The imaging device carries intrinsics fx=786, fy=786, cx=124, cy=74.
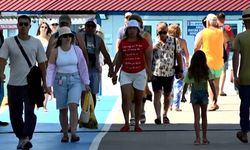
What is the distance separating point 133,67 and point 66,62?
65.2 inches

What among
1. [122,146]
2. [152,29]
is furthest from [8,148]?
[152,29]

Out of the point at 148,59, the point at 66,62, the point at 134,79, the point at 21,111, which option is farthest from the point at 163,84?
the point at 21,111

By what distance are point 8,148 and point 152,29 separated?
730 inches

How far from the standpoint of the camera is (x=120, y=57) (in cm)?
1316

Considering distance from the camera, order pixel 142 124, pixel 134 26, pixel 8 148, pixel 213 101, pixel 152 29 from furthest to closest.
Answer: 1. pixel 152 29
2. pixel 213 101
3. pixel 142 124
4. pixel 134 26
5. pixel 8 148

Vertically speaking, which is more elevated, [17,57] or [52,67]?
[17,57]

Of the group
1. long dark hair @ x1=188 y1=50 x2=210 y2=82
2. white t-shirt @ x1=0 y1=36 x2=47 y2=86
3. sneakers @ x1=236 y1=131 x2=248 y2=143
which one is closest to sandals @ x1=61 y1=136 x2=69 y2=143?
white t-shirt @ x1=0 y1=36 x2=47 y2=86

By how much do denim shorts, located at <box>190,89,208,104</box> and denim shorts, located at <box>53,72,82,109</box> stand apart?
1.70 meters

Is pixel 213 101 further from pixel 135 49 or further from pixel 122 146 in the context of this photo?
pixel 122 146

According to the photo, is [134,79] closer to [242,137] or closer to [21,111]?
[242,137]

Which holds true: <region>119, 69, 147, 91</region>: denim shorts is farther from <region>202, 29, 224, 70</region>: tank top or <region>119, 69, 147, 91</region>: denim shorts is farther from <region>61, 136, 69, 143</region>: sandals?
<region>202, 29, 224, 70</region>: tank top

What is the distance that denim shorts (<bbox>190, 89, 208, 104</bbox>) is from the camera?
11273 millimetres

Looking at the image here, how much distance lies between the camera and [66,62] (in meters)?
11.7

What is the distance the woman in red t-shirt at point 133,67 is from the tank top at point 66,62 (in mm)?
1459
